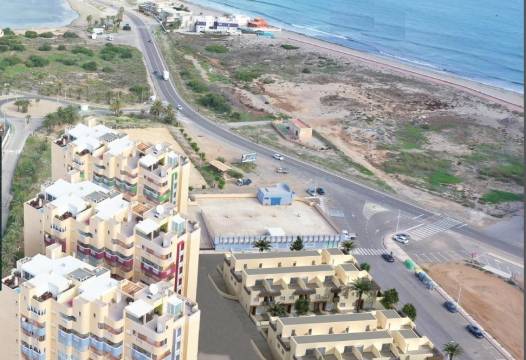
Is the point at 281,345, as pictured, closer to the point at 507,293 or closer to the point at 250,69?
the point at 507,293

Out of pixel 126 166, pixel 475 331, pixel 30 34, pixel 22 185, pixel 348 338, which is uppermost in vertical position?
pixel 126 166

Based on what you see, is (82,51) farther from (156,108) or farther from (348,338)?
(348,338)

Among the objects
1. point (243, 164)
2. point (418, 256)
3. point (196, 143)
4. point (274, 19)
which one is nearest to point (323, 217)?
point (418, 256)

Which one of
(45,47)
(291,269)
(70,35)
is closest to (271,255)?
(291,269)

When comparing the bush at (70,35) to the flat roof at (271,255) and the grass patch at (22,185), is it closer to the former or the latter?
the grass patch at (22,185)

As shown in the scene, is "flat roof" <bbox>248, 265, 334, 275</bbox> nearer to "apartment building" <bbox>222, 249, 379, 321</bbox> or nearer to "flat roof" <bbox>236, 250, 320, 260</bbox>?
"apartment building" <bbox>222, 249, 379, 321</bbox>

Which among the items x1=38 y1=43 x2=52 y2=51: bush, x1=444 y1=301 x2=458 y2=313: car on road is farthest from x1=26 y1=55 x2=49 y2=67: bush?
x1=444 y1=301 x2=458 y2=313: car on road
